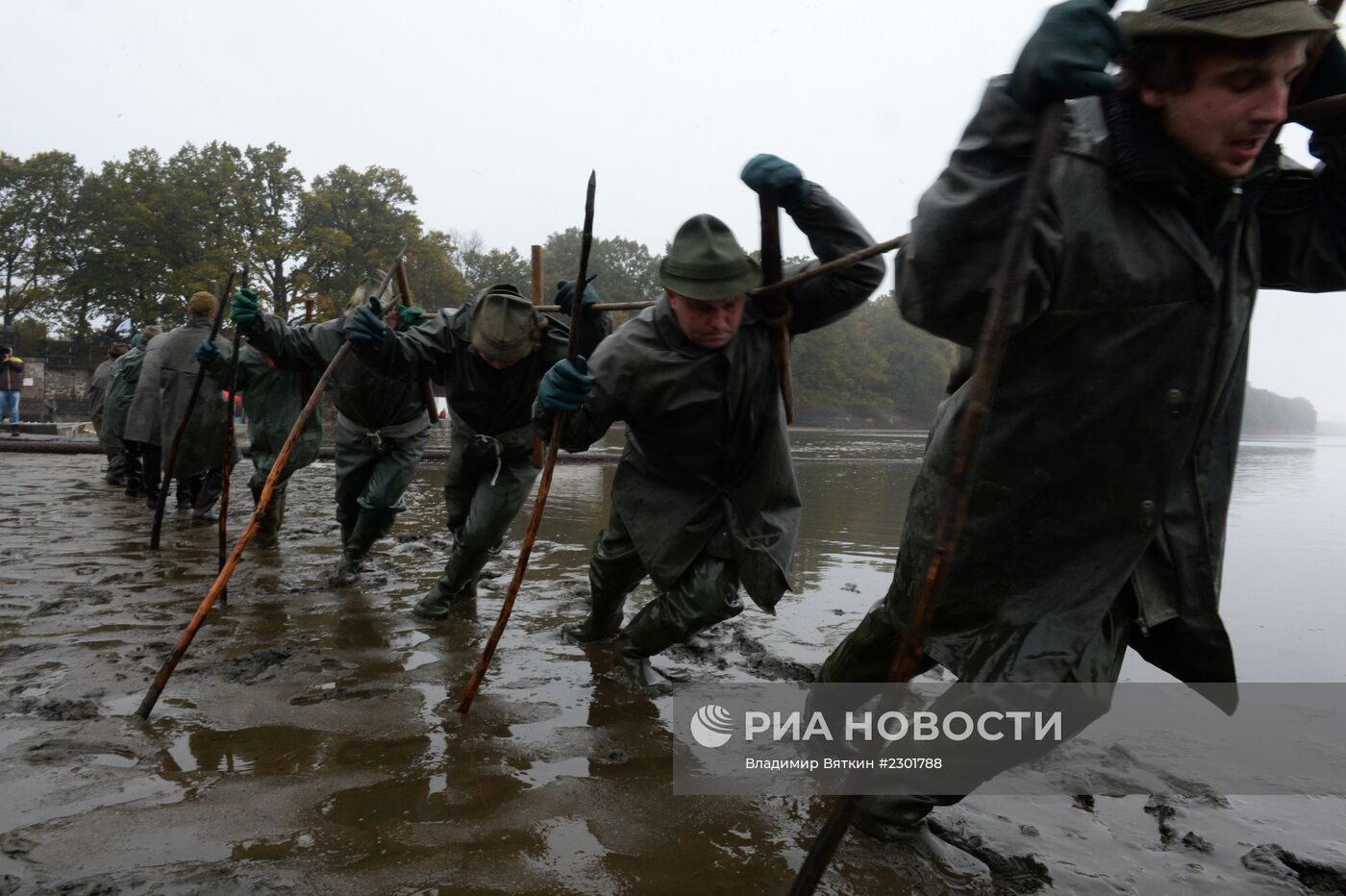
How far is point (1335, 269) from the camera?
2371 millimetres

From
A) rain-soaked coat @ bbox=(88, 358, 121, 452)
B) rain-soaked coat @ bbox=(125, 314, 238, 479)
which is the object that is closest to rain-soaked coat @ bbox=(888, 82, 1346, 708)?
rain-soaked coat @ bbox=(125, 314, 238, 479)

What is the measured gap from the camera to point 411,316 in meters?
5.63

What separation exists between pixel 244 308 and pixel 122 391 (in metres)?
6.15

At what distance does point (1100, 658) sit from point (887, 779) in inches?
26.5

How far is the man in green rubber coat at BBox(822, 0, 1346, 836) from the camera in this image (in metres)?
1.99

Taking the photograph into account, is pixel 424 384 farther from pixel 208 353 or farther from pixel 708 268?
pixel 708 268

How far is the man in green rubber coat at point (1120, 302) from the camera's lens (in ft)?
6.54

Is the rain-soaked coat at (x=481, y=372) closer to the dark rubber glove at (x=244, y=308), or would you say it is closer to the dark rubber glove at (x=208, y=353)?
the dark rubber glove at (x=244, y=308)

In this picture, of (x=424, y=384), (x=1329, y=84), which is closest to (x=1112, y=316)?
(x=1329, y=84)

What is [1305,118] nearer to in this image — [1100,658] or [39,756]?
[1100,658]

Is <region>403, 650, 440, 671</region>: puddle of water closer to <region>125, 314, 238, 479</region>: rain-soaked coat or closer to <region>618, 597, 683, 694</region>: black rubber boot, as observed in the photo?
<region>618, 597, 683, 694</region>: black rubber boot

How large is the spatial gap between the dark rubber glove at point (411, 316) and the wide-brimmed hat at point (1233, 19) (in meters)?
4.36

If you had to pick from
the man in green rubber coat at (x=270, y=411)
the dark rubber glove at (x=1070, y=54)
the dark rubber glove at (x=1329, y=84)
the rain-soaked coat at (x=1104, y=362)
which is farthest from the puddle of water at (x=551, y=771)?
the man in green rubber coat at (x=270, y=411)

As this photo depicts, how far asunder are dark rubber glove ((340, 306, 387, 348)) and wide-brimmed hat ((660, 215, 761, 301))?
72.2 inches
